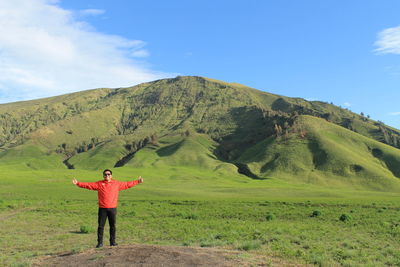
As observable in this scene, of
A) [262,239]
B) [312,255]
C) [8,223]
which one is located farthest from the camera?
[8,223]

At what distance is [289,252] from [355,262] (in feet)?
10.1

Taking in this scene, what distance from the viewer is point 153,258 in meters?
14.2

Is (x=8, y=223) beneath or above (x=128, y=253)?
beneath

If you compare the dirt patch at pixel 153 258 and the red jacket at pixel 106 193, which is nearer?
the dirt patch at pixel 153 258

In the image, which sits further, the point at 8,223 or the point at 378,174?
the point at 378,174

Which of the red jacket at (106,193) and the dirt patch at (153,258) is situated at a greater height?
the red jacket at (106,193)

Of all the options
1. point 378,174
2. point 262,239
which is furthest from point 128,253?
point 378,174

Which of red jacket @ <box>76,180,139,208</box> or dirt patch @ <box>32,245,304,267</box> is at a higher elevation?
red jacket @ <box>76,180,139,208</box>

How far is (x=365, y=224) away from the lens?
2952cm

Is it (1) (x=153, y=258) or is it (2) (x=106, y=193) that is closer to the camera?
(1) (x=153, y=258)

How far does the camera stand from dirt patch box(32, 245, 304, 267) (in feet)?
45.0

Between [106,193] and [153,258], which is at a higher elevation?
[106,193]

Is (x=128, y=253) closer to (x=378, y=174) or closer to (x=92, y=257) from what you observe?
(x=92, y=257)

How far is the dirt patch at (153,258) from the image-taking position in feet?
45.0
